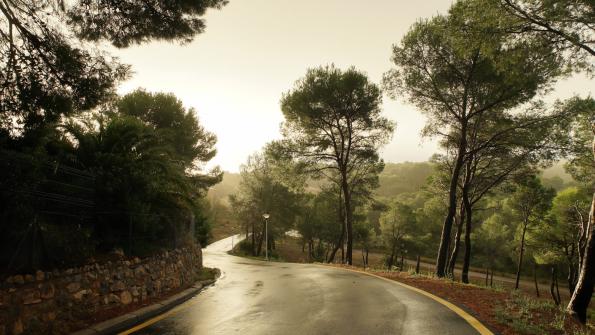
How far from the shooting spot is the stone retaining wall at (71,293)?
4.88 meters

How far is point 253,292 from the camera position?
9477 millimetres

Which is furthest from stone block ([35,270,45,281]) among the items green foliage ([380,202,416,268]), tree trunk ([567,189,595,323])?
green foliage ([380,202,416,268])

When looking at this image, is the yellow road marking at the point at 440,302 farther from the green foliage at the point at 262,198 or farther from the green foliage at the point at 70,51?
the green foliage at the point at 262,198

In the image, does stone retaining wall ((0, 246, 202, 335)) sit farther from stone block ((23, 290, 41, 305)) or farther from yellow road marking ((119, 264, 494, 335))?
yellow road marking ((119, 264, 494, 335))

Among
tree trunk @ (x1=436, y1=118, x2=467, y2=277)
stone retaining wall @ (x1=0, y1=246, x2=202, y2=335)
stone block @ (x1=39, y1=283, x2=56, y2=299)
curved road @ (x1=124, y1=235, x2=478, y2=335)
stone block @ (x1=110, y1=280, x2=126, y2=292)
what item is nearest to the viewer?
stone retaining wall @ (x1=0, y1=246, x2=202, y2=335)

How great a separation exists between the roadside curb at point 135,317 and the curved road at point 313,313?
254mm

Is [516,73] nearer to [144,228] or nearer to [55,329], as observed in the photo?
[144,228]

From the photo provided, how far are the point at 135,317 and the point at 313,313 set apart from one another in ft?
10.7

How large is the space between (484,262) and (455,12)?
1867 inches

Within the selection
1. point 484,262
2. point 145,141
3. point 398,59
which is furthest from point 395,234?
point 145,141

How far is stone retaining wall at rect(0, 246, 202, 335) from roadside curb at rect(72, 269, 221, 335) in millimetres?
319

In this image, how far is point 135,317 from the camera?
20.9 ft

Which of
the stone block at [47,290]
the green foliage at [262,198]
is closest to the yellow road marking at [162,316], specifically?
the stone block at [47,290]

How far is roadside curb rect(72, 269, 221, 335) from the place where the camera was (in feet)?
18.3
